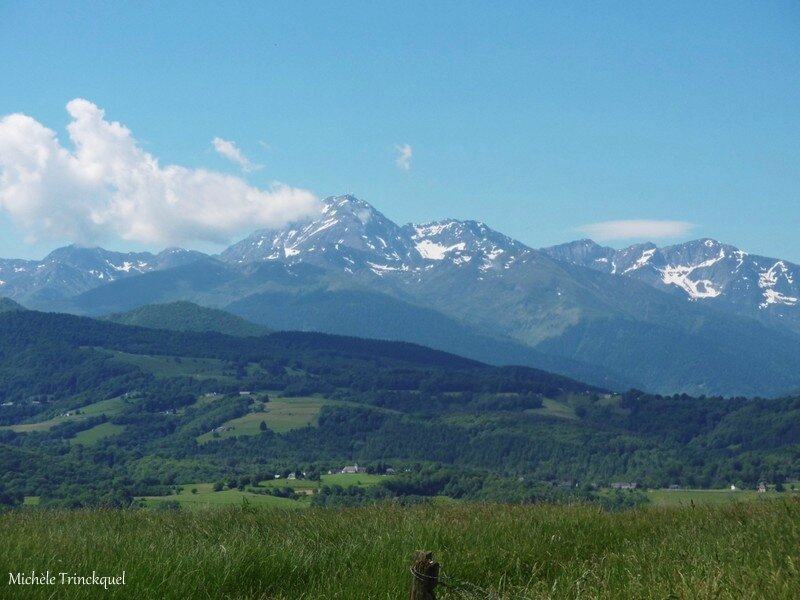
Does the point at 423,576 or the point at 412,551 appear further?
the point at 412,551

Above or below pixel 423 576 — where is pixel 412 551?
below

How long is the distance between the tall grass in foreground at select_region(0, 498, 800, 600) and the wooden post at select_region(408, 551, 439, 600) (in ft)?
3.24

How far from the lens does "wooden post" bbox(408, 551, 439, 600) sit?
24.2 ft

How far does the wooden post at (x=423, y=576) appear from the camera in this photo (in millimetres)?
7379

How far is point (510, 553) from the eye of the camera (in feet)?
32.9

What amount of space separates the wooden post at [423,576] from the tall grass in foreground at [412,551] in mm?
989

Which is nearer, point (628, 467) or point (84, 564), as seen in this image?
point (84, 564)

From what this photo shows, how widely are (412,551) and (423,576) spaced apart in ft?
7.87

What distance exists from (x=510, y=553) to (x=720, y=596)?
3388 millimetres

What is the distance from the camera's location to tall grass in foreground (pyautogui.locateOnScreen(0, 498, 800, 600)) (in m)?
8.01

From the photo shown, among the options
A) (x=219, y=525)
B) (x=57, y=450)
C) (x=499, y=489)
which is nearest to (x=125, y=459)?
(x=57, y=450)

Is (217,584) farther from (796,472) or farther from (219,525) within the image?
(796,472)

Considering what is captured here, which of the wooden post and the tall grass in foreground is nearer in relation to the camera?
the wooden post

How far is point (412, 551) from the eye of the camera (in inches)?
383
